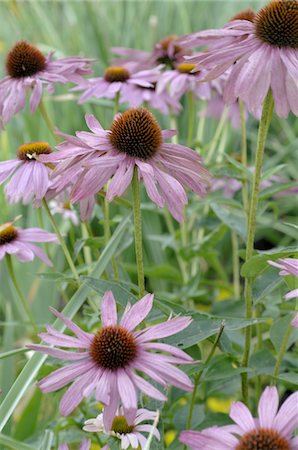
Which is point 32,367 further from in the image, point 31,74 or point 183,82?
point 183,82

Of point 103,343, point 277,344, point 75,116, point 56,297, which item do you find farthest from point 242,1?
point 103,343

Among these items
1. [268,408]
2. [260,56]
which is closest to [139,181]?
[260,56]

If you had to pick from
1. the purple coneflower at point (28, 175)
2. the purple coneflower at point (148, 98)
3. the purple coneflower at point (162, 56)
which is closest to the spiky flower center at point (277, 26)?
the purple coneflower at point (28, 175)

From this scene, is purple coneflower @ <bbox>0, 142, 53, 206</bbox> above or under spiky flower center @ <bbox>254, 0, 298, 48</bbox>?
under

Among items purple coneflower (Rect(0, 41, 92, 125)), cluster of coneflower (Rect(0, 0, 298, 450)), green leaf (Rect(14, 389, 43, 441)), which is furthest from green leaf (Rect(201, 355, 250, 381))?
green leaf (Rect(14, 389, 43, 441))

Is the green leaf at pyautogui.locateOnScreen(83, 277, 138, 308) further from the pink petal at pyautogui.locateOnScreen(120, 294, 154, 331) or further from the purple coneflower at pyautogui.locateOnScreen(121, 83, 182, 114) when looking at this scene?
the purple coneflower at pyautogui.locateOnScreen(121, 83, 182, 114)

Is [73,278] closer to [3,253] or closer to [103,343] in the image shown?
[3,253]
